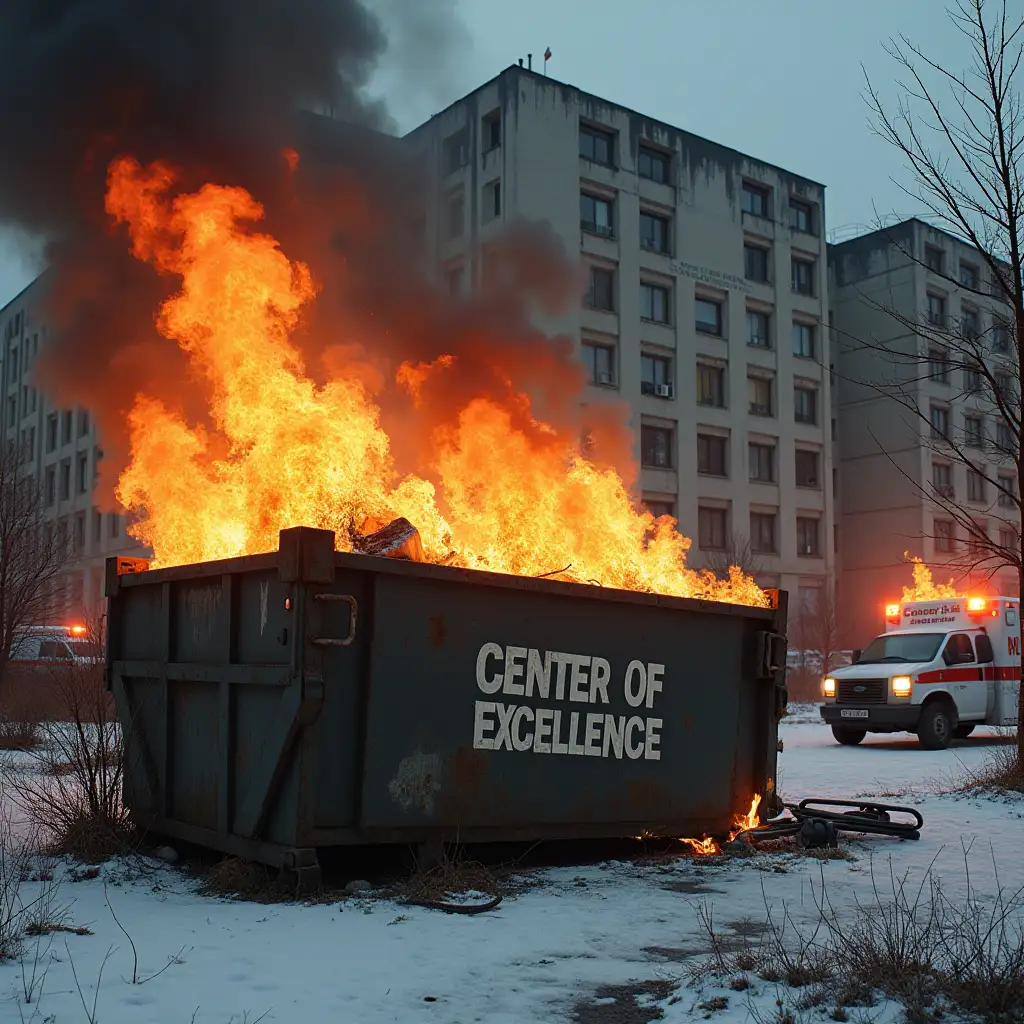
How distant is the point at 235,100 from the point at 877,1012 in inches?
345

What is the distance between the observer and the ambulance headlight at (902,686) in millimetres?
18344

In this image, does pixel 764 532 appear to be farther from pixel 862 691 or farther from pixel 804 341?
pixel 862 691

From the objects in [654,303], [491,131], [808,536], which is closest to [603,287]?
[654,303]

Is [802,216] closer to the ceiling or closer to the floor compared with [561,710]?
closer to the ceiling

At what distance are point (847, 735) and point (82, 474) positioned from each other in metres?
42.2

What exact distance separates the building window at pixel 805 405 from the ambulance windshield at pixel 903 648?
28.6 m

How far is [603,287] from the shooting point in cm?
4078

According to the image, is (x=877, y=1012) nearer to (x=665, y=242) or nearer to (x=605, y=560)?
(x=605, y=560)

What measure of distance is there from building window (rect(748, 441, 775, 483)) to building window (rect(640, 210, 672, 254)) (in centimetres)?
908

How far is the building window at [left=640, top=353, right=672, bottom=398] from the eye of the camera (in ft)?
138

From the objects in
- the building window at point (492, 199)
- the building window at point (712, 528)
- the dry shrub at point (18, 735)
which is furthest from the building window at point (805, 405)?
the dry shrub at point (18, 735)

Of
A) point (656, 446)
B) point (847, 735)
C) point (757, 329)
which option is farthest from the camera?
point (757, 329)

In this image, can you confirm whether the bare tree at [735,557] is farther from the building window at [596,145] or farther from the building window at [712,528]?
the building window at [596,145]

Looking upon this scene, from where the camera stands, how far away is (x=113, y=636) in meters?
8.27
